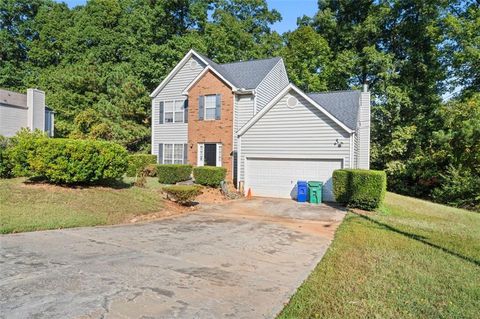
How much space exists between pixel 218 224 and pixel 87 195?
4.77m

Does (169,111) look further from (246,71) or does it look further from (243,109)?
(246,71)

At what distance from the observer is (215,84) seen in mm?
19672

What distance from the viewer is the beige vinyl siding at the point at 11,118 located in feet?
68.3

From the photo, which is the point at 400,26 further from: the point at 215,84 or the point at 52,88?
the point at 52,88

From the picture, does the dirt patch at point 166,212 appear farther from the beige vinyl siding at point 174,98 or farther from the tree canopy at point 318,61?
the tree canopy at point 318,61

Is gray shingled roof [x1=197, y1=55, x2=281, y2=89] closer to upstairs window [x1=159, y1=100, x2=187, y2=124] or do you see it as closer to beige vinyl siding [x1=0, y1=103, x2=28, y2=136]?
upstairs window [x1=159, y1=100, x2=187, y2=124]

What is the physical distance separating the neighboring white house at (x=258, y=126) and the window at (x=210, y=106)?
0.06 m

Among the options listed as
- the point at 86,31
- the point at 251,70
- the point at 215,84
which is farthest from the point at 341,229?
the point at 86,31

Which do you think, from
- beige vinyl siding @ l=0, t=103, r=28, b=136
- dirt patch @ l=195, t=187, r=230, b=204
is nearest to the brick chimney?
beige vinyl siding @ l=0, t=103, r=28, b=136

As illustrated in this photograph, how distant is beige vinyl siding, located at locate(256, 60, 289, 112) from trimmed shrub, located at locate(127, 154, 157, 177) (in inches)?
318

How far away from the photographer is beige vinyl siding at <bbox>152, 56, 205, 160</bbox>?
2130 cm

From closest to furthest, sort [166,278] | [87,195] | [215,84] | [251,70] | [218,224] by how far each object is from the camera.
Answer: [166,278], [218,224], [87,195], [215,84], [251,70]

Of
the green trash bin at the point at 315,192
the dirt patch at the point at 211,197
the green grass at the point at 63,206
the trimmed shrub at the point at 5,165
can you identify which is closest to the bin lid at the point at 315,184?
the green trash bin at the point at 315,192

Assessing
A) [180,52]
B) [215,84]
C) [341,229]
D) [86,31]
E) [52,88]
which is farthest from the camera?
[86,31]
